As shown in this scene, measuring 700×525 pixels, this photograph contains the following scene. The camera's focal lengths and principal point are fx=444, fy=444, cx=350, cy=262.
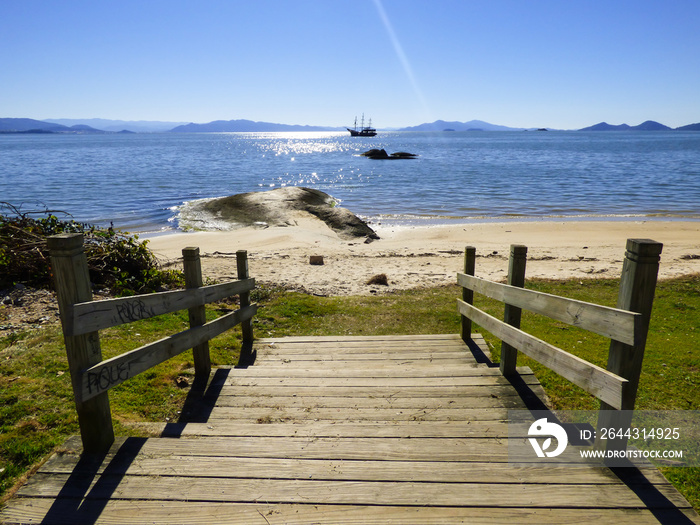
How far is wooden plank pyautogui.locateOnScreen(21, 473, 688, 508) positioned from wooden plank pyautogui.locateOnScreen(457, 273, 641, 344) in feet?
3.14

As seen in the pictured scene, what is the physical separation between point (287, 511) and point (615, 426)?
2.24m

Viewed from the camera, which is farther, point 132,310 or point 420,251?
point 420,251

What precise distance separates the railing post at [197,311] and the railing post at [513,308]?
3.11 metres

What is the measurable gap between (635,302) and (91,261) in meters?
8.93

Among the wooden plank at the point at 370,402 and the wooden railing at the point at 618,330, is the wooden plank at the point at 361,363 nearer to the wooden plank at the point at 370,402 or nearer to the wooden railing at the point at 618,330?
the wooden plank at the point at 370,402

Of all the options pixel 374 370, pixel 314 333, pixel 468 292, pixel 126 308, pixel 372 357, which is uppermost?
pixel 126 308

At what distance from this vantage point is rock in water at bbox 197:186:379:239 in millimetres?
20453

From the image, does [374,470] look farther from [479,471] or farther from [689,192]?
[689,192]

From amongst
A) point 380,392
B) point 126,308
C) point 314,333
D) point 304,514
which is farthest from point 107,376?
point 314,333

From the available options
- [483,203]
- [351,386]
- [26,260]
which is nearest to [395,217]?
[483,203]

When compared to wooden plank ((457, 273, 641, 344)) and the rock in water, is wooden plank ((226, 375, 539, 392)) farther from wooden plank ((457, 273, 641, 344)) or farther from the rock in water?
the rock in water

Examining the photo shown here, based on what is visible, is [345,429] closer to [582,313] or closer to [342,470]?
[342,470]

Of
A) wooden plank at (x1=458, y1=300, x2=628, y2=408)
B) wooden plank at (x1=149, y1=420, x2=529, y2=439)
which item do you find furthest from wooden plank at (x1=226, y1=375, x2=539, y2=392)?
wooden plank at (x1=149, y1=420, x2=529, y2=439)

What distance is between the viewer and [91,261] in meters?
8.59
